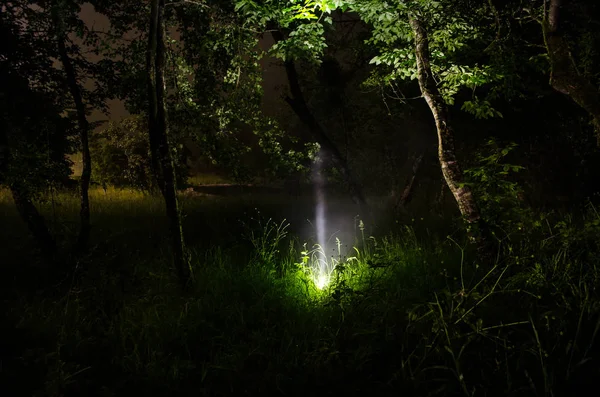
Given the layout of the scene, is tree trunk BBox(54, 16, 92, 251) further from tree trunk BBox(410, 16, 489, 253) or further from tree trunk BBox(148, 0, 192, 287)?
tree trunk BBox(410, 16, 489, 253)

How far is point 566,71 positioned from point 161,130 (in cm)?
570

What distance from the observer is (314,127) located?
33.3ft

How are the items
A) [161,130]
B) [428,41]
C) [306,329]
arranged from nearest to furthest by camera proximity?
1. [306,329]
2. [161,130]
3. [428,41]

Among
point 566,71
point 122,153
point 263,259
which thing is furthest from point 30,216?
point 122,153

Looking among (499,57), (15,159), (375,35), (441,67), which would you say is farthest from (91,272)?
(499,57)

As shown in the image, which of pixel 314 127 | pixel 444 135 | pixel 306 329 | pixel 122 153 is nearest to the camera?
pixel 306 329

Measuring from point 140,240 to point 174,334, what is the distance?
13.8 feet

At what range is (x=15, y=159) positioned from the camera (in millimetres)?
5133

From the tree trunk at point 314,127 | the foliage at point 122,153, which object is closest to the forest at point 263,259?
the tree trunk at point 314,127

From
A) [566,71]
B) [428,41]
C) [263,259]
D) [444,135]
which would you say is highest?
[428,41]

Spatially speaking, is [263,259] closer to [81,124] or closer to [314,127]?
[81,124]

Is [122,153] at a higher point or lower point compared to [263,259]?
higher

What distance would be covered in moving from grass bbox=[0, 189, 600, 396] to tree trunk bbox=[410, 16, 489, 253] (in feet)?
2.40

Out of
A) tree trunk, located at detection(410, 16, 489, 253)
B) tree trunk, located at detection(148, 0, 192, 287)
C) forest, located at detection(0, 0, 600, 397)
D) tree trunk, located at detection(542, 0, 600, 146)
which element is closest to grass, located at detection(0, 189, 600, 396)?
forest, located at detection(0, 0, 600, 397)
